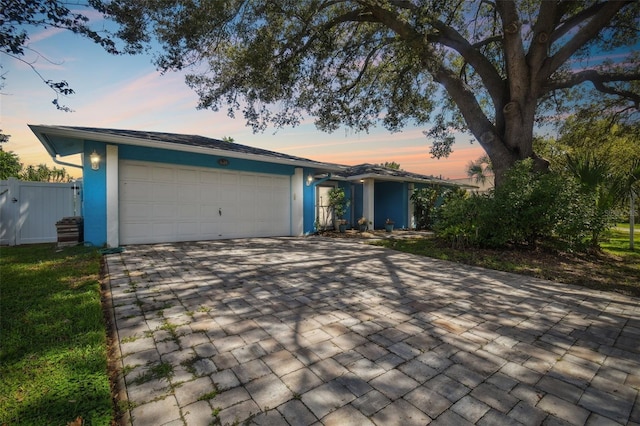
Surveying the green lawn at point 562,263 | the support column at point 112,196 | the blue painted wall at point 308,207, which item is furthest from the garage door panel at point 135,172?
the green lawn at point 562,263

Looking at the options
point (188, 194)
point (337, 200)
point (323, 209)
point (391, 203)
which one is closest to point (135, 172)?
point (188, 194)

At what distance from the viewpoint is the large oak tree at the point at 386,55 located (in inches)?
288

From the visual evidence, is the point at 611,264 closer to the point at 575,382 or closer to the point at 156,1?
the point at 575,382

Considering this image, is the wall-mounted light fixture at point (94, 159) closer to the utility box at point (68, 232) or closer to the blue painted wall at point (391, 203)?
the utility box at point (68, 232)

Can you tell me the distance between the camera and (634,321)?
3.19 m

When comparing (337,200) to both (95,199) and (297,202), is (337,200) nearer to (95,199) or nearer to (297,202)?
(297,202)

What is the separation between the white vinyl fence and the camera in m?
7.83

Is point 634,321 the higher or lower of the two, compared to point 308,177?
lower

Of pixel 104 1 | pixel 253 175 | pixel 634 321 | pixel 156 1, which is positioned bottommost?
pixel 634 321

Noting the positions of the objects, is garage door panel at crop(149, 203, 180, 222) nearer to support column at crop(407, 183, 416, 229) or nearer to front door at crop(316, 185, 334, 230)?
front door at crop(316, 185, 334, 230)

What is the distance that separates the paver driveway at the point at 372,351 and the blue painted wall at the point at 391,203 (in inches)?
392

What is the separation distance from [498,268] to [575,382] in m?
4.06

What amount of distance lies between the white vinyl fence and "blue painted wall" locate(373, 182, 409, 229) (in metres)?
12.3

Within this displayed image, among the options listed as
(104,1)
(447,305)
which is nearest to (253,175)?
(104,1)
